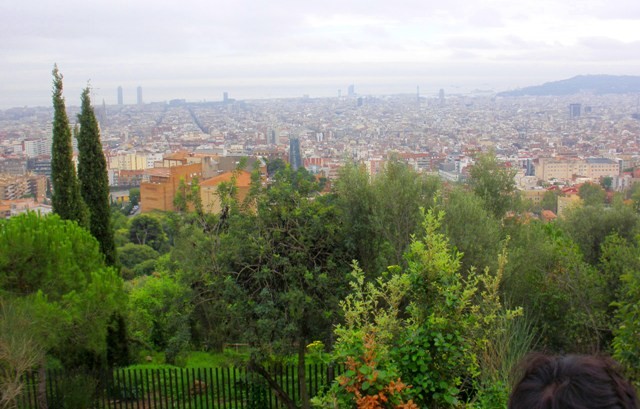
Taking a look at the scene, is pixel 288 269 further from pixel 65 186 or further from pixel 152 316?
pixel 152 316

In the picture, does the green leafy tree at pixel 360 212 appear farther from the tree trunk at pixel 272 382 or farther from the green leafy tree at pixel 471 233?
the tree trunk at pixel 272 382

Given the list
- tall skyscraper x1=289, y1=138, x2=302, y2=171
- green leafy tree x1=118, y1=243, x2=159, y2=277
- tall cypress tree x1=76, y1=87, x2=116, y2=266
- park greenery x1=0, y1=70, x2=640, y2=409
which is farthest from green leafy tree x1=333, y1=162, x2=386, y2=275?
tall skyscraper x1=289, y1=138, x2=302, y2=171

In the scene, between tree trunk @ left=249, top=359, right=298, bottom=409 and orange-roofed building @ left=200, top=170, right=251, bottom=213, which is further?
orange-roofed building @ left=200, top=170, right=251, bottom=213

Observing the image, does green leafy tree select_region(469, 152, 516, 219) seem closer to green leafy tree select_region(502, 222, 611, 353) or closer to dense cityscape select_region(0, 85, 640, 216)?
green leafy tree select_region(502, 222, 611, 353)

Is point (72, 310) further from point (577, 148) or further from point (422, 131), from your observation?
point (422, 131)

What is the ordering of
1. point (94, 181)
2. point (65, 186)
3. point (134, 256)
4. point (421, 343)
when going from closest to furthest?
point (421, 343)
point (65, 186)
point (94, 181)
point (134, 256)

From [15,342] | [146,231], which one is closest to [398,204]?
[15,342]

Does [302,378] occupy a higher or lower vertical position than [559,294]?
lower
